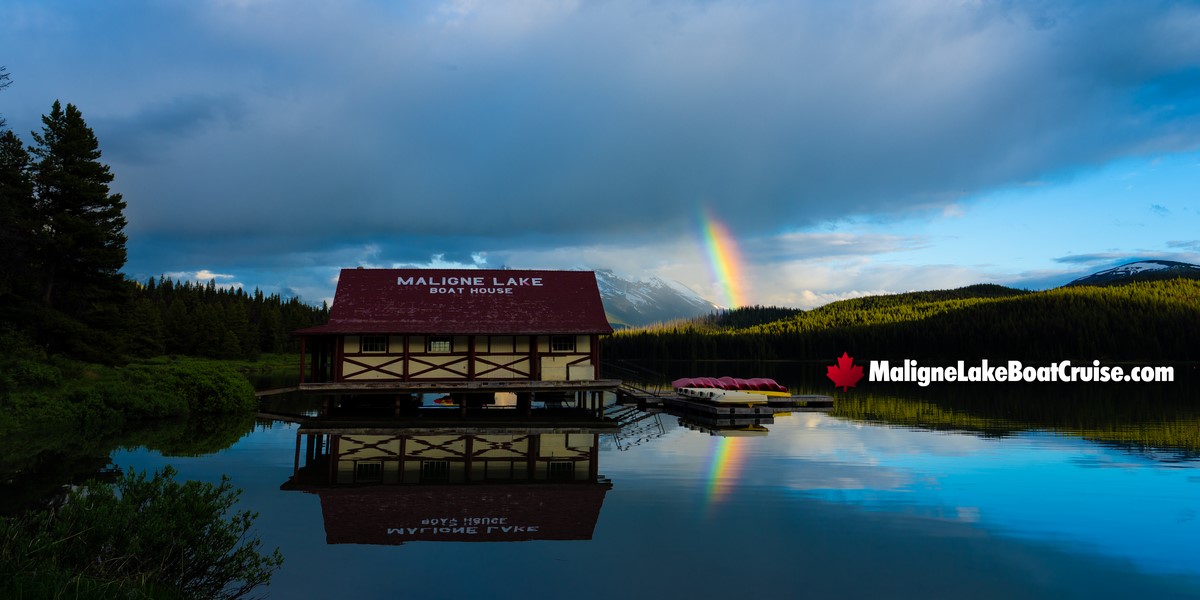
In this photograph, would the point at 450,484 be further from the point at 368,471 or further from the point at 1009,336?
the point at 1009,336

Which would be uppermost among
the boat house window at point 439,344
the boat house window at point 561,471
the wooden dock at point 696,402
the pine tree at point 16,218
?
the pine tree at point 16,218

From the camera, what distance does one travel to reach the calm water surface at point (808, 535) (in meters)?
10.7

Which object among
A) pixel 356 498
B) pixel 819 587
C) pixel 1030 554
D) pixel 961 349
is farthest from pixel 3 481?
pixel 961 349

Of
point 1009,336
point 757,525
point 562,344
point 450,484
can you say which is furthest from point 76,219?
point 1009,336

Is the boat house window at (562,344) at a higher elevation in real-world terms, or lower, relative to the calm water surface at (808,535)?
higher

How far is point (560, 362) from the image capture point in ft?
118

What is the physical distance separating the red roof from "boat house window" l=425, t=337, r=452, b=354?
90 centimetres

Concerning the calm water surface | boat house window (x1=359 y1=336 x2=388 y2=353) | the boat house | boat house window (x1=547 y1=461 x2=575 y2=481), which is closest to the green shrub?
the calm water surface

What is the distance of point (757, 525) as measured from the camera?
13.9m

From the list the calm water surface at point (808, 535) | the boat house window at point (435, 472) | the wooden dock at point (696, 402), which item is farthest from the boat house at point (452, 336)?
the boat house window at point (435, 472)

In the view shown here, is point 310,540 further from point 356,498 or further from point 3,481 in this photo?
point 3,481

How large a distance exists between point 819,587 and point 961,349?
→ 131159 millimetres

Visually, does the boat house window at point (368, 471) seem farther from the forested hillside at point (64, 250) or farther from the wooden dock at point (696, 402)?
the forested hillside at point (64, 250)

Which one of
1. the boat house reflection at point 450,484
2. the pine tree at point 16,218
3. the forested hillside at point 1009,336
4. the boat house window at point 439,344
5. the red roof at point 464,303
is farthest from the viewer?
the forested hillside at point 1009,336
